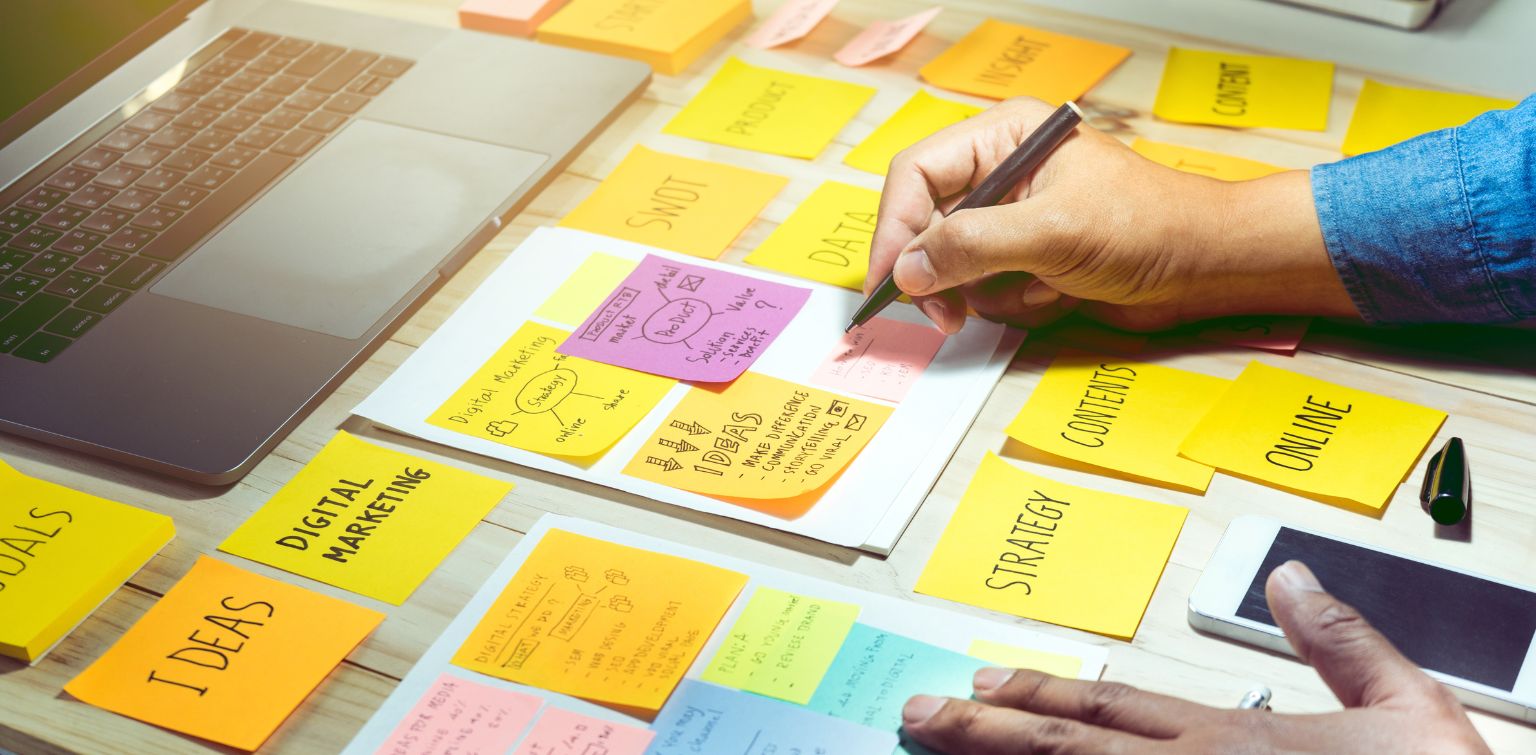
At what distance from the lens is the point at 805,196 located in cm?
106

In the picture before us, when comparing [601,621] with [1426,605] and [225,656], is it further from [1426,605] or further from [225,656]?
[1426,605]

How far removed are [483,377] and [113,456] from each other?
9.1 inches

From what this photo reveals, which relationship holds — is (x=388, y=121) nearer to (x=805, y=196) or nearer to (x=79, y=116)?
(x=79, y=116)

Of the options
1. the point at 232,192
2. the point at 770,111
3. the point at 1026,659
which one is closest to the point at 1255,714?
the point at 1026,659

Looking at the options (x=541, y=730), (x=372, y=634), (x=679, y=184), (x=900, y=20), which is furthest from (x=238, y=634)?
(x=900, y=20)

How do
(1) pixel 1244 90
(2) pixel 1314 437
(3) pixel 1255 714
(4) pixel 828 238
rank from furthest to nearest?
(1) pixel 1244 90
(4) pixel 828 238
(2) pixel 1314 437
(3) pixel 1255 714

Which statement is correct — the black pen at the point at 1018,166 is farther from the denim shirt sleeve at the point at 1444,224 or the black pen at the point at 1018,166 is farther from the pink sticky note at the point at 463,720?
the pink sticky note at the point at 463,720

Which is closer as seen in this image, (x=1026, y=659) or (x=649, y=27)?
(x=1026, y=659)

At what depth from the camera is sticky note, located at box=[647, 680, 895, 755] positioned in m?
0.64

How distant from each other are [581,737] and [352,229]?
517 mm

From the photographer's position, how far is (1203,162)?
1.04 metres

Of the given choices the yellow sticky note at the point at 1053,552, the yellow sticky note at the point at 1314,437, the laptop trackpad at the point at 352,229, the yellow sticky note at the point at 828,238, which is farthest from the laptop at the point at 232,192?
the yellow sticky note at the point at 1314,437

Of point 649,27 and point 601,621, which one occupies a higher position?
point 649,27

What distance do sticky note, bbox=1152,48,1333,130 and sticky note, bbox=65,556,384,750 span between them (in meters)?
0.75
